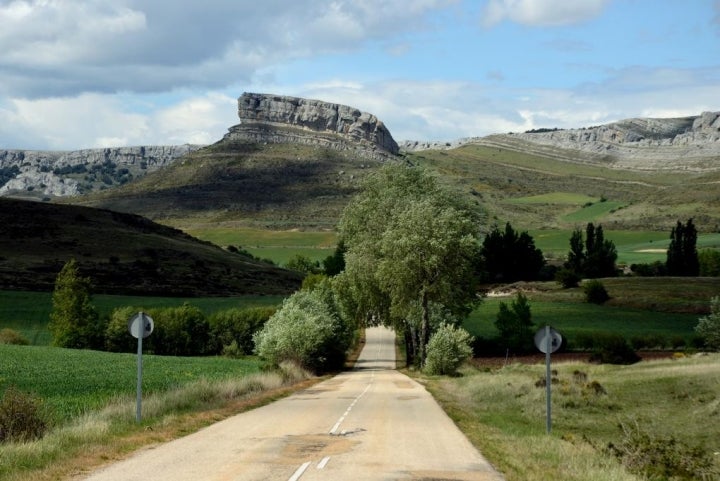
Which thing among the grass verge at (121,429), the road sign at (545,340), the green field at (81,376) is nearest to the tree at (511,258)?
the green field at (81,376)

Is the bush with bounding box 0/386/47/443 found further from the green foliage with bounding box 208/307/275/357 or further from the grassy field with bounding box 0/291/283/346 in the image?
the grassy field with bounding box 0/291/283/346

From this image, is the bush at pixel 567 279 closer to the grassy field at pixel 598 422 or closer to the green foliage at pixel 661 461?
the grassy field at pixel 598 422

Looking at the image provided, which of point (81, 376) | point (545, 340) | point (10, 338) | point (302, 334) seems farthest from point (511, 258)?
point (545, 340)

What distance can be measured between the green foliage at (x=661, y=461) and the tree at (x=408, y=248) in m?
31.9

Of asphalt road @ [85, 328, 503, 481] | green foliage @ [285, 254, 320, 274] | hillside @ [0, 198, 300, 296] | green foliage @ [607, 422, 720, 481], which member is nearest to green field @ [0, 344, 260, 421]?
asphalt road @ [85, 328, 503, 481]

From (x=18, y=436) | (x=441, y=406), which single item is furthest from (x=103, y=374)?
(x=18, y=436)

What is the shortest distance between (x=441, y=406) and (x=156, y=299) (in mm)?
80662

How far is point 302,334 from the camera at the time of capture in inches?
1918

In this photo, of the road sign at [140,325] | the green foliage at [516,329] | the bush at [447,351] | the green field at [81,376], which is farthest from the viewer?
the green foliage at [516,329]

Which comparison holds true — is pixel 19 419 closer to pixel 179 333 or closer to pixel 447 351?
pixel 447 351

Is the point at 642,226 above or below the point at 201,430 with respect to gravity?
above

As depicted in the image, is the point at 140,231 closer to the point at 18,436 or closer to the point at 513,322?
the point at 513,322

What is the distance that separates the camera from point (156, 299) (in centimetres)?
10444

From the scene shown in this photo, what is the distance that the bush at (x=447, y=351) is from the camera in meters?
48.0
